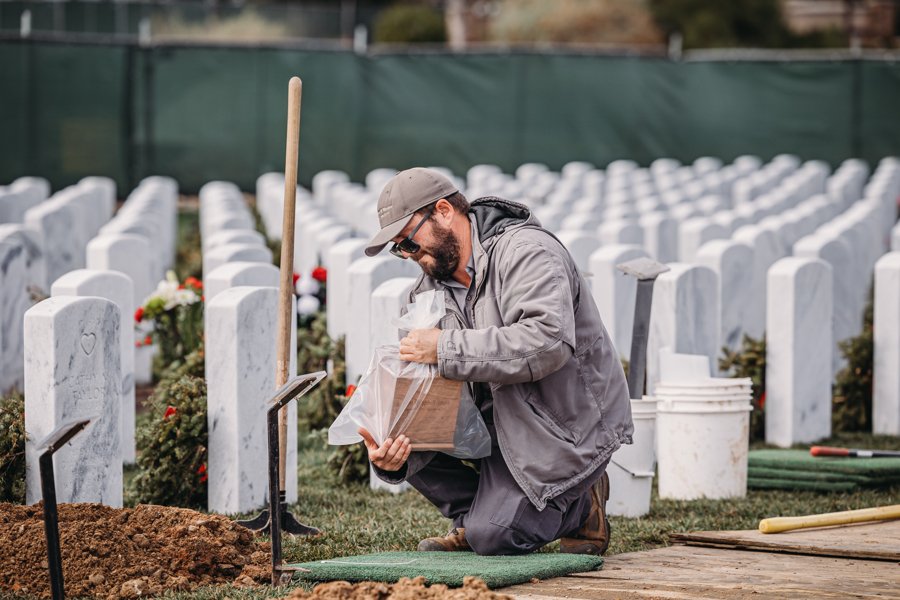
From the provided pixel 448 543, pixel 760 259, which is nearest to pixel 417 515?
pixel 448 543

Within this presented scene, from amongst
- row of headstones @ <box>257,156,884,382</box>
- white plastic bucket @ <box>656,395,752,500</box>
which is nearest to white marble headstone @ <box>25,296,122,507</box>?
row of headstones @ <box>257,156,884,382</box>

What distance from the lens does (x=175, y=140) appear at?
18.3 metres

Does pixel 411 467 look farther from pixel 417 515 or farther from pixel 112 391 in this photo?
pixel 112 391

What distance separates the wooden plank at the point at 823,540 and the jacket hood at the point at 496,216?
4.03ft

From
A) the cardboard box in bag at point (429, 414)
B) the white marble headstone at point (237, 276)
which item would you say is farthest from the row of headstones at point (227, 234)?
the cardboard box in bag at point (429, 414)

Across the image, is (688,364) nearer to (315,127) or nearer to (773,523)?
(773,523)

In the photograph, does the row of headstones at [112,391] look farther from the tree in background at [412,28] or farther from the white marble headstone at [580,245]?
the tree in background at [412,28]

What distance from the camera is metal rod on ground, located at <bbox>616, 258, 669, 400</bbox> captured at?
18.1 feet

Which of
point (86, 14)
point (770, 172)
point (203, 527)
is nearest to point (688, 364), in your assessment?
point (203, 527)

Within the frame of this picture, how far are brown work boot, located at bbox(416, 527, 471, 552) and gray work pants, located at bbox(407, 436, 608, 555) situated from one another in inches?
2.3

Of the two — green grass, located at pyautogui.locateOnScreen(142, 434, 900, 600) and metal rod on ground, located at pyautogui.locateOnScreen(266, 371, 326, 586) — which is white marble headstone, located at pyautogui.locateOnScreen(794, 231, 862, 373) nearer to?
green grass, located at pyautogui.locateOnScreen(142, 434, 900, 600)

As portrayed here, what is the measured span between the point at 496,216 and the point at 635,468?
51.0 inches

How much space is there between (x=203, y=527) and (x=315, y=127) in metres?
15.0

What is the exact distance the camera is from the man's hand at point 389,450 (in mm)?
4445
